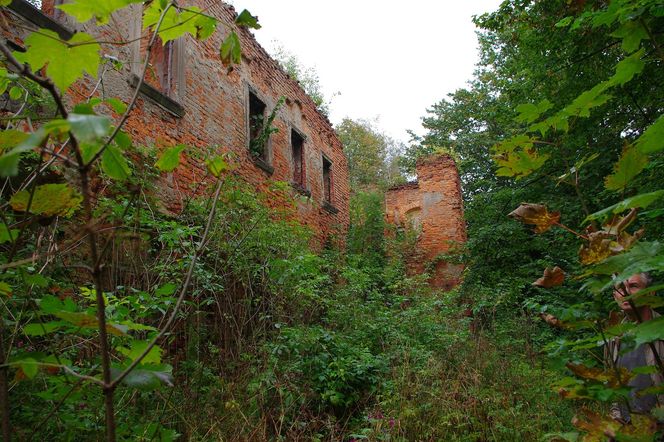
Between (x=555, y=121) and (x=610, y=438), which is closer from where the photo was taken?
(x=610, y=438)

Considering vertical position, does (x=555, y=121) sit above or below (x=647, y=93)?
below

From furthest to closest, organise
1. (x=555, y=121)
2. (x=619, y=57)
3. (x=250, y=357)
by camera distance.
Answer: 1. (x=619, y=57)
2. (x=250, y=357)
3. (x=555, y=121)

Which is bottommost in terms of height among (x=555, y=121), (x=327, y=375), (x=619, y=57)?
(x=327, y=375)

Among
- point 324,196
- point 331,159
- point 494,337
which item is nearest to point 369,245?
point 324,196

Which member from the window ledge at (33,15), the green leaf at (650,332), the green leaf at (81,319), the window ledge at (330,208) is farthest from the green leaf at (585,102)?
the window ledge at (330,208)

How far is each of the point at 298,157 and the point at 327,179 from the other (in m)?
1.89

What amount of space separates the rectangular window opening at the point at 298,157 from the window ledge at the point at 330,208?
1093 millimetres

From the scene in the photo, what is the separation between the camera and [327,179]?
1309cm

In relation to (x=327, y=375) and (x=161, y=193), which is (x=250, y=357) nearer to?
(x=327, y=375)

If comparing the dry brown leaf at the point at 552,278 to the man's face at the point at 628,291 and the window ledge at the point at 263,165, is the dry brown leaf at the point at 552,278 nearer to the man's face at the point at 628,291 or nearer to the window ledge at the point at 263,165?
the man's face at the point at 628,291

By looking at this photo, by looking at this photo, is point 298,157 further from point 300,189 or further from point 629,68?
point 629,68

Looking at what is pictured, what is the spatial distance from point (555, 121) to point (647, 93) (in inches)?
155

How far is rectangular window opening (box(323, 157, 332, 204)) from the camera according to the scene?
42.3ft

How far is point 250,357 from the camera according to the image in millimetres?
4402
